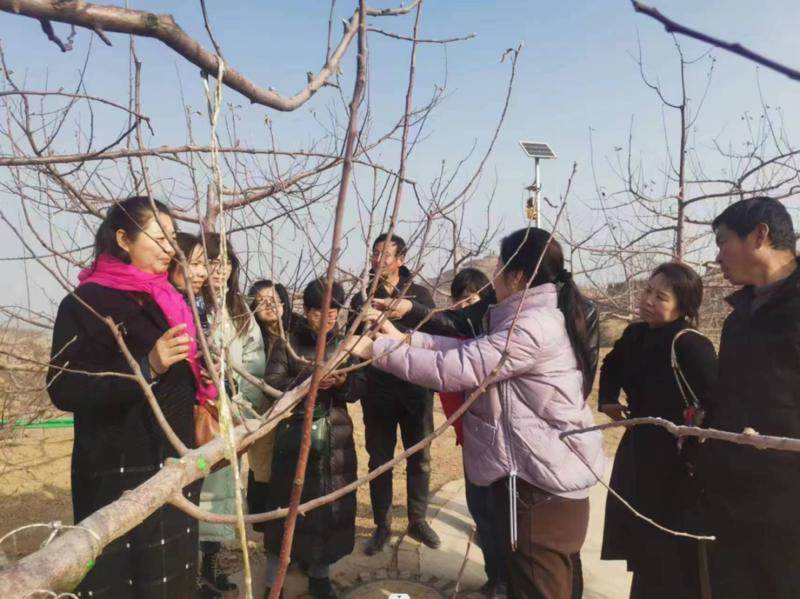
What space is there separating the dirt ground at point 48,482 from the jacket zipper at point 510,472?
1.98 meters

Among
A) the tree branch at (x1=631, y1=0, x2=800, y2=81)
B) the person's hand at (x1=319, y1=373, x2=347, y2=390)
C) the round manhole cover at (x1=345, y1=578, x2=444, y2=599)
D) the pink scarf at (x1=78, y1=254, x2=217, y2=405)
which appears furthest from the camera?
the round manhole cover at (x1=345, y1=578, x2=444, y2=599)

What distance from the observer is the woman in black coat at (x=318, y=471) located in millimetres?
2773

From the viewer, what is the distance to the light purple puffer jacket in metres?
1.98

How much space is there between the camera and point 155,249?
72.3 inches

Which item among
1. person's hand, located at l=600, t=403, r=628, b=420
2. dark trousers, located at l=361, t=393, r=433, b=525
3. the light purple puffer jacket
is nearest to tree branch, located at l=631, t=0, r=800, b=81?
the light purple puffer jacket

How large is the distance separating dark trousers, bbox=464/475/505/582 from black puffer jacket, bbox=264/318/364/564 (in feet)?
2.17

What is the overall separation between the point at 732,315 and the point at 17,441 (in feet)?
22.1

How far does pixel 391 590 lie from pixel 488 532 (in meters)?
0.59

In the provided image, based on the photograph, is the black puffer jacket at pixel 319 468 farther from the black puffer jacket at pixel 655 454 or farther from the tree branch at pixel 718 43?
the tree branch at pixel 718 43

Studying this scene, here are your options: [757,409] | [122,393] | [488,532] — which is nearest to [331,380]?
[122,393]

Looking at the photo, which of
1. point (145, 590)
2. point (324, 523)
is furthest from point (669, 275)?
point (145, 590)

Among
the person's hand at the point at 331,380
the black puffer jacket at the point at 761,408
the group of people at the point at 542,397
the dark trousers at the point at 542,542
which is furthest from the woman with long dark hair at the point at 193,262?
the black puffer jacket at the point at 761,408

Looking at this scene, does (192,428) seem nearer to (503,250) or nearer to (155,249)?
(155,249)

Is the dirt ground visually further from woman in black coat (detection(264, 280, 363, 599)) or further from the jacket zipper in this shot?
the jacket zipper
